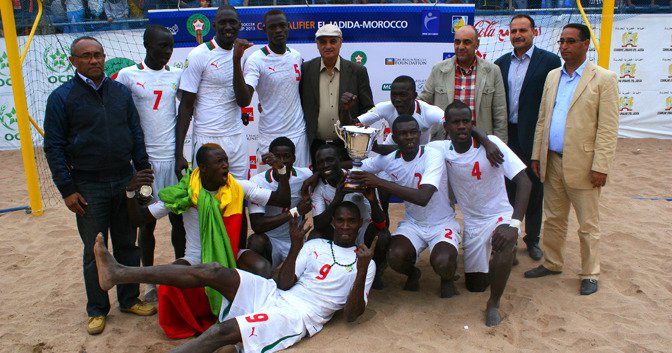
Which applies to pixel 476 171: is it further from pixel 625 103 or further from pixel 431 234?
pixel 625 103

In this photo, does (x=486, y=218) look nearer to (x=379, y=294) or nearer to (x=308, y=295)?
(x=379, y=294)

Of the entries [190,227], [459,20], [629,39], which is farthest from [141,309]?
[629,39]

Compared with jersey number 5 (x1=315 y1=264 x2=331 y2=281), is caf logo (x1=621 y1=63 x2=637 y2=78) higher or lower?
higher

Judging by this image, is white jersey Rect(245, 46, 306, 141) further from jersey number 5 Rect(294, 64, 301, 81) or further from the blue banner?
the blue banner

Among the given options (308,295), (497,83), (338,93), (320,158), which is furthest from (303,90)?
(308,295)

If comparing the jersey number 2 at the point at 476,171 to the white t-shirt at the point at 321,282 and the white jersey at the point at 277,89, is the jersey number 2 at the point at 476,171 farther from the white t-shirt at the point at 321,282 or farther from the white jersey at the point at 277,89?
the white jersey at the point at 277,89

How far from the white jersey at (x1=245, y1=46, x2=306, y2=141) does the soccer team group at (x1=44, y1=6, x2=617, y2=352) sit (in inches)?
0.6

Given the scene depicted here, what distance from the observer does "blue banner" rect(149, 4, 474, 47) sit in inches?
274

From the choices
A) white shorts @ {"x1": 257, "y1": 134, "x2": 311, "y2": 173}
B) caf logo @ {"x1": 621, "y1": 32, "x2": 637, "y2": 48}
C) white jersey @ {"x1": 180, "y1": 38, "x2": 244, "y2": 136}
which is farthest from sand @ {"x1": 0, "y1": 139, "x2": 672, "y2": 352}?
caf logo @ {"x1": 621, "y1": 32, "x2": 637, "y2": 48}

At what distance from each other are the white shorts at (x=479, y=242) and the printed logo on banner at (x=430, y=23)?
3.03m

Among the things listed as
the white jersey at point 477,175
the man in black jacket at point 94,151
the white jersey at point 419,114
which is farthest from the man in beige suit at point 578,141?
the man in black jacket at point 94,151

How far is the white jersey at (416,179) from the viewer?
15.8 ft

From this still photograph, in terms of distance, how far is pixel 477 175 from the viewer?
4738 millimetres

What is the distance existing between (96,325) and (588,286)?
4.09 metres
